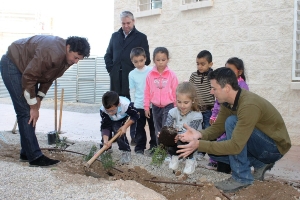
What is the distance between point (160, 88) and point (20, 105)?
1899mm

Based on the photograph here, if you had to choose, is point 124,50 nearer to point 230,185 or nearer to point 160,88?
point 160,88

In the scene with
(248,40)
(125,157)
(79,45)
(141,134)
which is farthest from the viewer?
(248,40)

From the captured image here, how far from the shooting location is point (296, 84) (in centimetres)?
627

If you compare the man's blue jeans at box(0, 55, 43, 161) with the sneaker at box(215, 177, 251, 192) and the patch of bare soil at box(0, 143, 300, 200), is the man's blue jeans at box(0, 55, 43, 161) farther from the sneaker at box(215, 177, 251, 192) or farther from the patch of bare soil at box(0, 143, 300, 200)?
the sneaker at box(215, 177, 251, 192)

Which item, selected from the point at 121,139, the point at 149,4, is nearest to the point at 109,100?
the point at 121,139

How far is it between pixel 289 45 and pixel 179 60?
2.37m

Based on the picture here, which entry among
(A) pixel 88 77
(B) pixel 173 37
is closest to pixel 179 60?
(B) pixel 173 37

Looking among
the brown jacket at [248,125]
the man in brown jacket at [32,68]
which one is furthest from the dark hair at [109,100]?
the brown jacket at [248,125]

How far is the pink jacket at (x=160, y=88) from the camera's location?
5410mm

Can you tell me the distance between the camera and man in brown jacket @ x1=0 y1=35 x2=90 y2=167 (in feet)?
14.0

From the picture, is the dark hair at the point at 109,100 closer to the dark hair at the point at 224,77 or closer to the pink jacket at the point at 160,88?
the pink jacket at the point at 160,88

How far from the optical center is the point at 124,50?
6418 millimetres

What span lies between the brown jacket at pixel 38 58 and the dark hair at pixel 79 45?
0.38ft

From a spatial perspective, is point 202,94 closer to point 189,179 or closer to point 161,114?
point 161,114
